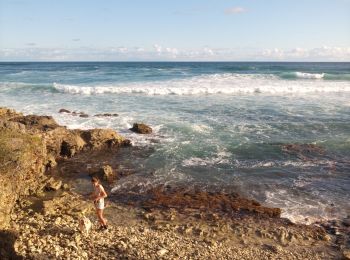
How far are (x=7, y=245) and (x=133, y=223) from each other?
11.5 ft

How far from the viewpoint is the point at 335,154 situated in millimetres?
18250

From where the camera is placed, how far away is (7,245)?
8.94m

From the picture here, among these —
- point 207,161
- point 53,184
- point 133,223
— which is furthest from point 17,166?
point 207,161

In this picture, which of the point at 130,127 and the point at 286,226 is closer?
the point at 286,226

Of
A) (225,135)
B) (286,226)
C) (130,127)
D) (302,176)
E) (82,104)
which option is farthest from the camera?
(82,104)

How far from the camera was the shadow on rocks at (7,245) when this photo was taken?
8562mm

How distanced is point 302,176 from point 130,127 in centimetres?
1083

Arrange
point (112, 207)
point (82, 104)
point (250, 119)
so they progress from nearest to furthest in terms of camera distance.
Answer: point (112, 207) < point (250, 119) < point (82, 104)

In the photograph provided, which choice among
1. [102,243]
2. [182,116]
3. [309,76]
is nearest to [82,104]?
[182,116]

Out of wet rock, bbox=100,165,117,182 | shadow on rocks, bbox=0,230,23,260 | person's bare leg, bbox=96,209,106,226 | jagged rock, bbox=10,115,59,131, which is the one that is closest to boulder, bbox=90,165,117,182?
wet rock, bbox=100,165,117,182

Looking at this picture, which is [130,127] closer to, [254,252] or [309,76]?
[254,252]

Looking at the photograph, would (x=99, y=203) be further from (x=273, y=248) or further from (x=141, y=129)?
(x=141, y=129)

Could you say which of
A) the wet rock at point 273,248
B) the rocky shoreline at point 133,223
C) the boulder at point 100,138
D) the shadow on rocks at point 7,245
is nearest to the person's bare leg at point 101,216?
the rocky shoreline at point 133,223

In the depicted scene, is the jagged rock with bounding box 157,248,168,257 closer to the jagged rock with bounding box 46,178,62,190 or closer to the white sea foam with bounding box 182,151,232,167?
the jagged rock with bounding box 46,178,62,190
